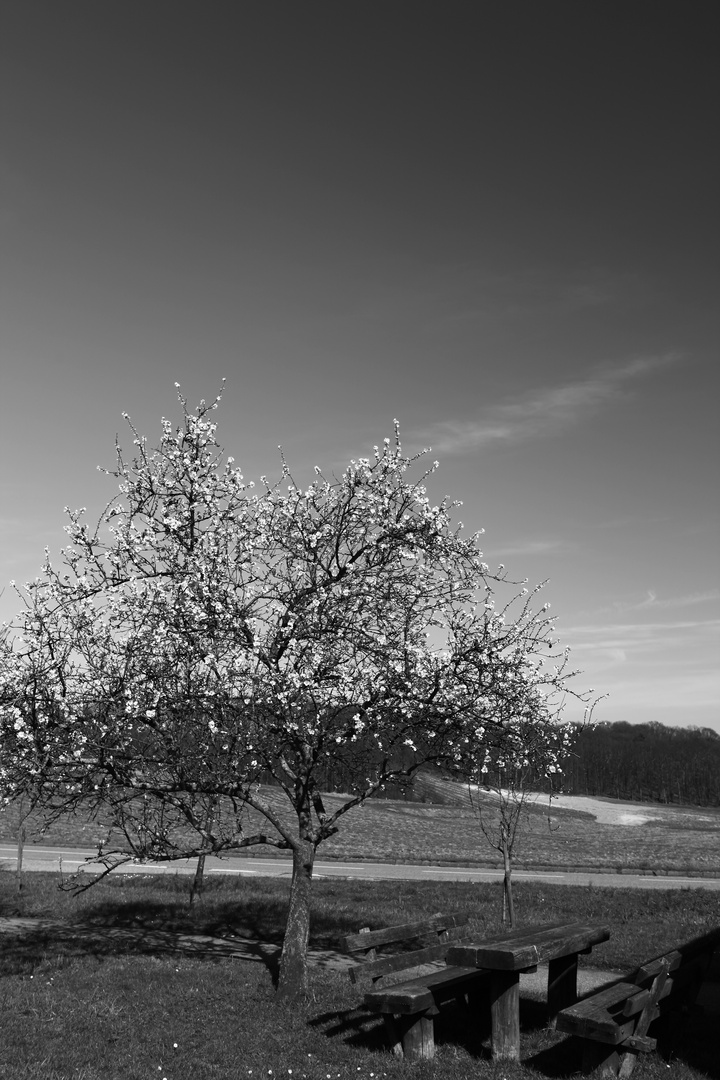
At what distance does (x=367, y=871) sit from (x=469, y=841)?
15297 millimetres

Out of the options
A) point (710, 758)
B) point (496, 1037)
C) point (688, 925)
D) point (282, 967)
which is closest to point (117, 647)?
point (282, 967)

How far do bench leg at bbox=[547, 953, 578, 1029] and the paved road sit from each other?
671 inches

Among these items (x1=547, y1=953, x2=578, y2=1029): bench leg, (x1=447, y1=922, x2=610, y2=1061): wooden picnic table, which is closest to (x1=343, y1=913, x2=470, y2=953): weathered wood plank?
(x1=447, y1=922, x2=610, y2=1061): wooden picnic table

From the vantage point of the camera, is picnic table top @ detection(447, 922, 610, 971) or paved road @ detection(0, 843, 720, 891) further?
paved road @ detection(0, 843, 720, 891)

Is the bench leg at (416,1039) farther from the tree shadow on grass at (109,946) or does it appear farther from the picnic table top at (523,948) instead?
the tree shadow on grass at (109,946)

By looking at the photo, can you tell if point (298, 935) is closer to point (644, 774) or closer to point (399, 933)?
point (399, 933)

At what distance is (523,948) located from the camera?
7.68m

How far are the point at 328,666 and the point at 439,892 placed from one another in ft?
38.7

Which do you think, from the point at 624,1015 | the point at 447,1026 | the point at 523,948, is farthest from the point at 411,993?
the point at 447,1026

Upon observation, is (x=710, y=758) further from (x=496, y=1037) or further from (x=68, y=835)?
(x=496, y=1037)

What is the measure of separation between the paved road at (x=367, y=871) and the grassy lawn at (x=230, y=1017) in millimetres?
9505

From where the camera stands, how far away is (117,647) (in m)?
11.5

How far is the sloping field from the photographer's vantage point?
33.0 metres

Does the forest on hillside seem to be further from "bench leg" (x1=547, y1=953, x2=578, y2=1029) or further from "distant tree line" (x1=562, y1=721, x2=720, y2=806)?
"bench leg" (x1=547, y1=953, x2=578, y2=1029)
